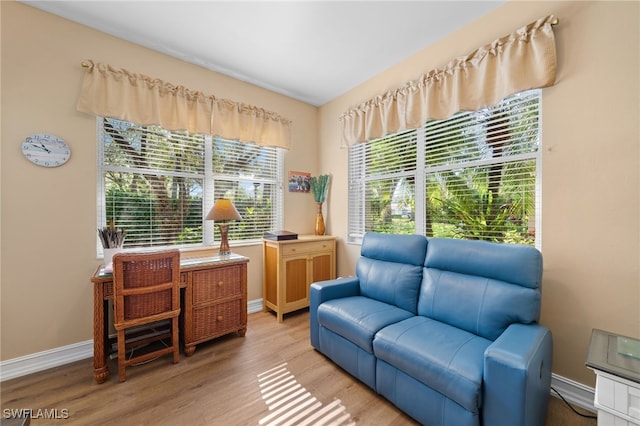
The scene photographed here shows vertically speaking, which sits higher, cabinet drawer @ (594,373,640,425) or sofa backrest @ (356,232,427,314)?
sofa backrest @ (356,232,427,314)

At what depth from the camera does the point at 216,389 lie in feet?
5.53

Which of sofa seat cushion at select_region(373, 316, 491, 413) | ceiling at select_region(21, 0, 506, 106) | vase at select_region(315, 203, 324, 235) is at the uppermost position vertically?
ceiling at select_region(21, 0, 506, 106)

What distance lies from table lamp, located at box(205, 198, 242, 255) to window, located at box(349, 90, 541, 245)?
1.61 m

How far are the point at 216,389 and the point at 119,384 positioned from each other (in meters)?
0.70

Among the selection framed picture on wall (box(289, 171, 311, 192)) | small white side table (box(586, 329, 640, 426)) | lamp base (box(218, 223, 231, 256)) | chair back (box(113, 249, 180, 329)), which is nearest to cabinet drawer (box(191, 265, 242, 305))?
chair back (box(113, 249, 180, 329))

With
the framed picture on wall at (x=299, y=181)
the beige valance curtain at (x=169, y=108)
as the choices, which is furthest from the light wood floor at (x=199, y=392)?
the beige valance curtain at (x=169, y=108)

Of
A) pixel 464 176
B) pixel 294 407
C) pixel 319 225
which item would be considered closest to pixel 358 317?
pixel 294 407

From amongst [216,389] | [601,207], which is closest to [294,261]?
[216,389]

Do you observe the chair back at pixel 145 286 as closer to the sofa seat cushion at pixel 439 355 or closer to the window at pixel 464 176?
the sofa seat cushion at pixel 439 355

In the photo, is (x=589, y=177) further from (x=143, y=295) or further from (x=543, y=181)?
(x=143, y=295)

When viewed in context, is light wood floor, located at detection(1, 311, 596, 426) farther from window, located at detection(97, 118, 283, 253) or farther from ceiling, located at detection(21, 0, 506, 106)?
ceiling, located at detection(21, 0, 506, 106)

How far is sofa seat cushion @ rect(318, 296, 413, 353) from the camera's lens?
166cm

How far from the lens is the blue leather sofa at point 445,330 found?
1.14m

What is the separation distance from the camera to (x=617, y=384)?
3.21ft
